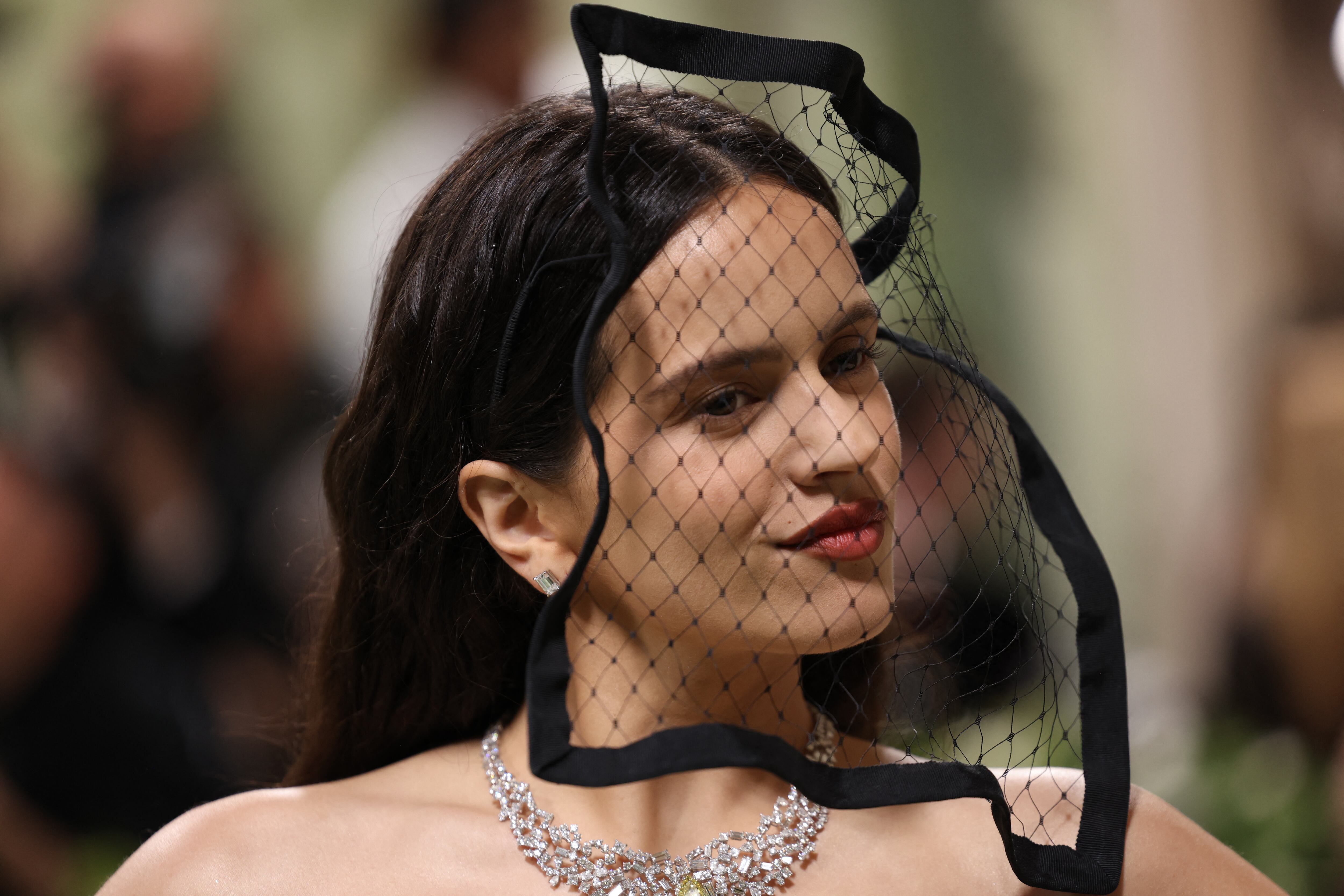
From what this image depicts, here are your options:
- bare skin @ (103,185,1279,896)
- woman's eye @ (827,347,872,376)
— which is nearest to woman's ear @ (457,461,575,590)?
bare skin @ (103,185,1279,896)

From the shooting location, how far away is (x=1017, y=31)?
198 cm

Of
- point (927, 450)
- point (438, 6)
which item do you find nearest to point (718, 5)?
point (438, 6)

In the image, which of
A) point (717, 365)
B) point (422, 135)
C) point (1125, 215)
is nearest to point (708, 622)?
point (717, 365)

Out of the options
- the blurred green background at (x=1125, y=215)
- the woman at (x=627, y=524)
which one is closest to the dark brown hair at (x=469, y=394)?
the woman at (x=627, y=524)

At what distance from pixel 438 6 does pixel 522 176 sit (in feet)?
3.68

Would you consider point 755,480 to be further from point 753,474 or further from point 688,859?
point 688,859

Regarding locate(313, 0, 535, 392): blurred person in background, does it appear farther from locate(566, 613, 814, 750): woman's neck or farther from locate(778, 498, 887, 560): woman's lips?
locate(778, 498, 887, 560): woman's lips

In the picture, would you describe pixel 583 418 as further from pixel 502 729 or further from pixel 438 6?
pixel 438 6

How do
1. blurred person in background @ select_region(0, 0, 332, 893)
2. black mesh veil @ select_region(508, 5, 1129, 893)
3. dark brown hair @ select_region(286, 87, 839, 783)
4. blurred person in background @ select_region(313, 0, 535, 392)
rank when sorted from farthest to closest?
blurred person in background @ select_region(313, 0, 535, 392) → blurred person in background @ select_region(0, 0, 332, 893) → dark brown hair @ select_region(286, 87, 839, 783) → black mesh veil @ select_region(508, 5, 1129, 893)

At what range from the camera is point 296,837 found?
1149 millimetres

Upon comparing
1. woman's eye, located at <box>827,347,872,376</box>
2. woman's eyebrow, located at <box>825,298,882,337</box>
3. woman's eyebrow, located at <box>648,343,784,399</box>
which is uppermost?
woman's eyebrow, located at <box>825,298,882,337</box>

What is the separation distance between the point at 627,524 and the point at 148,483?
1288mm

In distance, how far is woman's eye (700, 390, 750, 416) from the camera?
98 centimetres

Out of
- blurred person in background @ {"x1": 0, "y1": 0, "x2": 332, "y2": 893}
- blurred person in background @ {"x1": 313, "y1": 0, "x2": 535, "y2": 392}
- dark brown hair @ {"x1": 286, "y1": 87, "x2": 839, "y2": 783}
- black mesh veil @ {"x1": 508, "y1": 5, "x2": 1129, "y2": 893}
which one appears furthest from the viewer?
blurred person in background @ {"x1": 313, "y1": 0, "x2": 535, "y2": 392}
